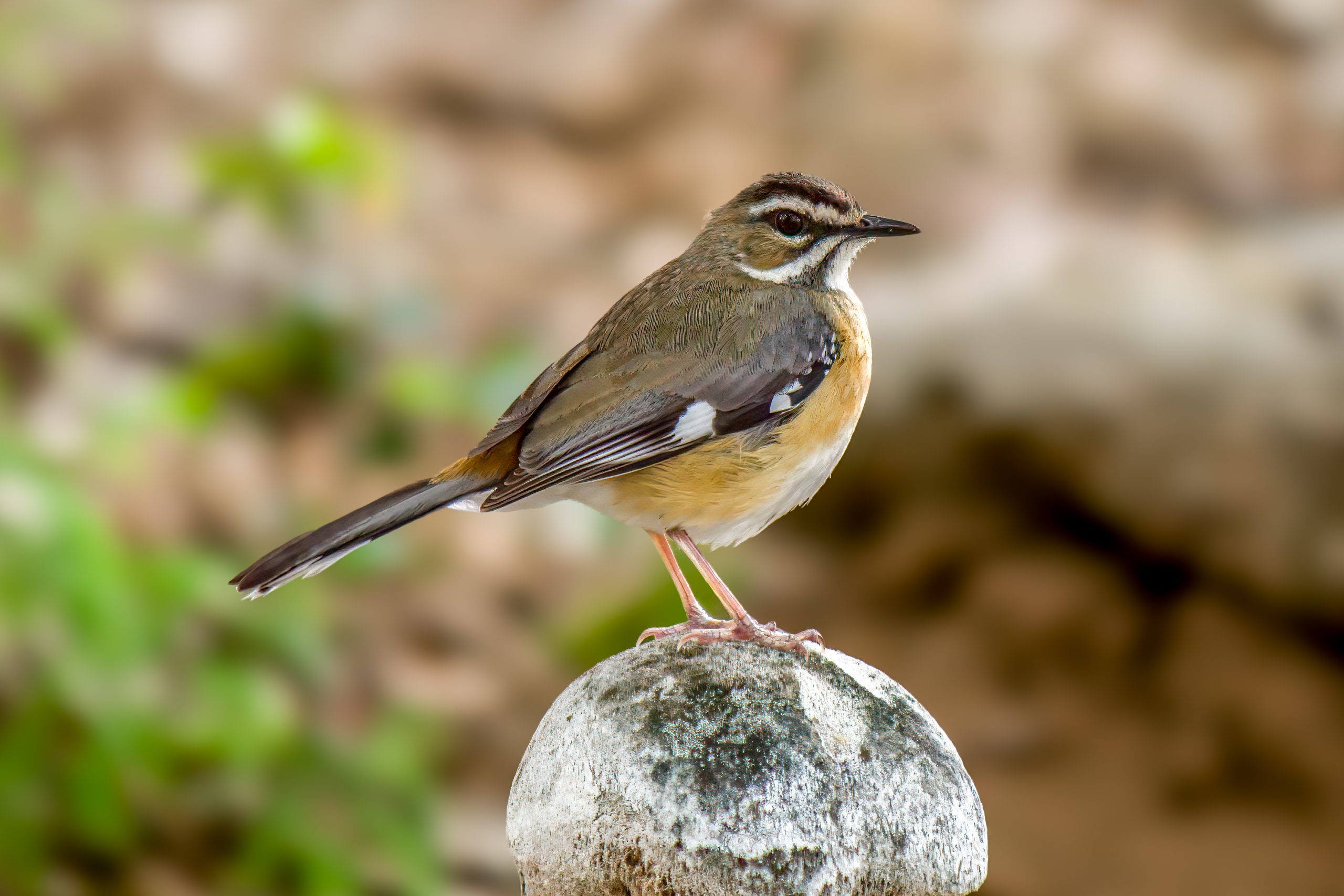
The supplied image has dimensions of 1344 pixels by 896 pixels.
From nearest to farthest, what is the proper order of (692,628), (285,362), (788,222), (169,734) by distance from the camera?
(692,628), (788,222), (169,734), (285,362)

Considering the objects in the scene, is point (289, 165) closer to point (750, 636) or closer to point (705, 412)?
point (705, 412)

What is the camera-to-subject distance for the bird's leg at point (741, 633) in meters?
3.95

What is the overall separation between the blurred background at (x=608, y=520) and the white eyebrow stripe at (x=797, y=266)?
2683 mm

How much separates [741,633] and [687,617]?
37 cm

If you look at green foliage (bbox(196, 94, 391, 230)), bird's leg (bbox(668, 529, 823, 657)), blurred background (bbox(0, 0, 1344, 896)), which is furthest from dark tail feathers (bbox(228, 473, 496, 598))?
green foliage (bbox(196, 94, 391, 230))

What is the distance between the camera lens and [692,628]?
4180 millimetres

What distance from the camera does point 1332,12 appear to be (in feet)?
35.1

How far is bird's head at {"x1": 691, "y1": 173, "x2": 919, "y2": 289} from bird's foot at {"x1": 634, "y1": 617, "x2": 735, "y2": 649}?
3.70 ft

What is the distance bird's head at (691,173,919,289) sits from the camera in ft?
15.0

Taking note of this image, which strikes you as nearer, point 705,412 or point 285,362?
point 705,412

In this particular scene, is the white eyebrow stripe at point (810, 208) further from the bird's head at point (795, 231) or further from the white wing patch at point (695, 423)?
the white wing patch at point (695, 423)

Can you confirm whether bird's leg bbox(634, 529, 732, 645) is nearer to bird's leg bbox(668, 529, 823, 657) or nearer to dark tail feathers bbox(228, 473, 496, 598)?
bird's leg bbox(668, 529, 823, 657)

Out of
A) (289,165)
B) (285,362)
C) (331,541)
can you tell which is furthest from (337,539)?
(285,362)

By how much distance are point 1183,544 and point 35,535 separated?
6.05 meters
